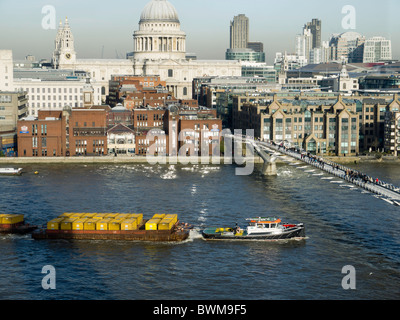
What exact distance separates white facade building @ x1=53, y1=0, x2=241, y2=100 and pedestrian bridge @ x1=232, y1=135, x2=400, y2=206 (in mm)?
52548

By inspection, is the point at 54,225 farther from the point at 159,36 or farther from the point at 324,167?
the point at 159,36

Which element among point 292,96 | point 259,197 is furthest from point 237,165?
point 292,96

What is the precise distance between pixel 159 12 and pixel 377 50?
78.9 m

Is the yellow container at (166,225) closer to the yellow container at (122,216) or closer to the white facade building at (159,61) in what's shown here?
the yellow container at (122,216)

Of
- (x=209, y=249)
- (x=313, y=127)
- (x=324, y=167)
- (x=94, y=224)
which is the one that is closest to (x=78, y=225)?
(x=94, y=224)

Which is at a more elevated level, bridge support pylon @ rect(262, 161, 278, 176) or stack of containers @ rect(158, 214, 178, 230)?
bridge support pylon @ rect(262, 161, 278, 176)

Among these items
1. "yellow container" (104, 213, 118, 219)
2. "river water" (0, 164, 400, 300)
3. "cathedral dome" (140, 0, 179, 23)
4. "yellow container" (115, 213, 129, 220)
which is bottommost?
"river water" (0, 164, 400, 300)

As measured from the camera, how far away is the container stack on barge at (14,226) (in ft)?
118

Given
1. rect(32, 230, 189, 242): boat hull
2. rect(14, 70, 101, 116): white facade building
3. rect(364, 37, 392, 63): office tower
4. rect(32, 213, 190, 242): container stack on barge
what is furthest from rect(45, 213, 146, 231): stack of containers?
rect(364, 37, 392, 63): office tower

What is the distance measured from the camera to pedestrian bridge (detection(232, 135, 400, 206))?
39469 mm

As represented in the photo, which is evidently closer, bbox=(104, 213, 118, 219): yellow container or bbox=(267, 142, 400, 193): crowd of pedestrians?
bbox=(104, 213, 118, 219): yellow container

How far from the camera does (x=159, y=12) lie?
412 ft

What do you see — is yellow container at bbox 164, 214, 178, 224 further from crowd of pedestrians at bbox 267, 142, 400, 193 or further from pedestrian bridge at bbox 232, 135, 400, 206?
crowd of pedestrians at bbox 267, 142, 400, 193
